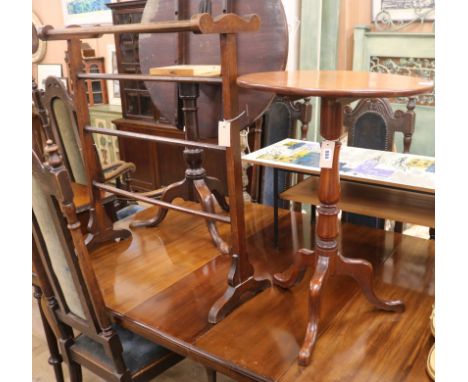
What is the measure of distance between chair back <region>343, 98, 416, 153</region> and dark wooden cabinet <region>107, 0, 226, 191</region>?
1288mm

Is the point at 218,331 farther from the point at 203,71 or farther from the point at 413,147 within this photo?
the point at 413,147

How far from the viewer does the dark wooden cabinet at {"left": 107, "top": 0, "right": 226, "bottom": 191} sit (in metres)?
3.54

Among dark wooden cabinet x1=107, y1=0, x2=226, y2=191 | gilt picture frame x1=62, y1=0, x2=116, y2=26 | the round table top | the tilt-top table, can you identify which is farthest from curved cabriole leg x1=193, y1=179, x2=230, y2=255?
gilt picture frame x1=62, y1=0, x2=116, y2=26

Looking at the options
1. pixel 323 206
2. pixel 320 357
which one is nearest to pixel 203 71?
pixel 323 206

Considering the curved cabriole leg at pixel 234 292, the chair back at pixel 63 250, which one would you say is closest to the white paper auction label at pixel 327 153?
the curved cabriole leg at pixel 234 292

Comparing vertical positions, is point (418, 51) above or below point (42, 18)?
below

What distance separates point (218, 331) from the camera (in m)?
1.37

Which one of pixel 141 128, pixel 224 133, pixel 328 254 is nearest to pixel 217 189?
pixel 224 133

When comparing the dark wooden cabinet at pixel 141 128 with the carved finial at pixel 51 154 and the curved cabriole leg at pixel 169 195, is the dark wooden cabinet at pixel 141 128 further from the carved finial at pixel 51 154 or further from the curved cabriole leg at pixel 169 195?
the carved finial at pixel 51 154

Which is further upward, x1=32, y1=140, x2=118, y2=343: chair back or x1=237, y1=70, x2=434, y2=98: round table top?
x1=237, y1=70, x2=434, y2=98: round table top

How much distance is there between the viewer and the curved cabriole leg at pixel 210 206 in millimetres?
1872

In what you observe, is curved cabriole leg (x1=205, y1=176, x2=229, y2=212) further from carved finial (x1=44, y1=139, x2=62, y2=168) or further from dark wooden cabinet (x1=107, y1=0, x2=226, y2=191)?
dark wooden cabinet (x1=107, y1=0, x2=226, y2=191)

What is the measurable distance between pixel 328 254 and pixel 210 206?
0.70m
